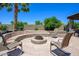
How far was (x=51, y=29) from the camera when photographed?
8469mm

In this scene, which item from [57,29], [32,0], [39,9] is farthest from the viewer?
[57,29]

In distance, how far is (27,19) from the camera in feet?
19.0

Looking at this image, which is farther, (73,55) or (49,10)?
(49,10)

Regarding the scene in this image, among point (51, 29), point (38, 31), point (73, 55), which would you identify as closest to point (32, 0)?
point (73, 55)

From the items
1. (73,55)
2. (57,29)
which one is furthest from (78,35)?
(73,55)

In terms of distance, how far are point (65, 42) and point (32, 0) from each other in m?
1.72

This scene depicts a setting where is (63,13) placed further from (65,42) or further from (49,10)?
(65,42)

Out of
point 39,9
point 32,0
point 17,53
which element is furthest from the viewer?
point 39,9

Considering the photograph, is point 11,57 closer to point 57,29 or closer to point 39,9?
point 39,9

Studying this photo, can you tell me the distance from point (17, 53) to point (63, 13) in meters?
2.76

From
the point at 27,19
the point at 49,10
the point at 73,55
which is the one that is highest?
the point at 49,10

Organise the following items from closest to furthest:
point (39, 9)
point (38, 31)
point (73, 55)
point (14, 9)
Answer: point (73, 55) → point (39, 9) → point (14, 9) → point (38, 31)

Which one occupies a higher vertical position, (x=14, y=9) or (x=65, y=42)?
(x=14, y=9)

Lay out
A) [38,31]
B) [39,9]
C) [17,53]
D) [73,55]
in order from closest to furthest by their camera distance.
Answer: [73,55] → [17,53] → [39,9] → [38,31]
